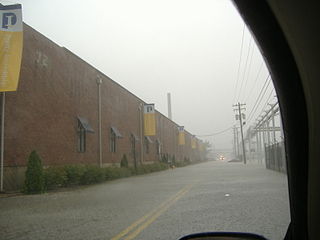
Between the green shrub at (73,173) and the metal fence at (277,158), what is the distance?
1116 centimetres

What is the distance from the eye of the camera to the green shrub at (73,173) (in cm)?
1830

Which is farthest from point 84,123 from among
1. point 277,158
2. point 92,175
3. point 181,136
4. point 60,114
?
point 181,136

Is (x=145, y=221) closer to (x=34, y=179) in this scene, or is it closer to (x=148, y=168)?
(x=34, y=179)

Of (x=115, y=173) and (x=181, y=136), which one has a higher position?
(x=181, y=136)

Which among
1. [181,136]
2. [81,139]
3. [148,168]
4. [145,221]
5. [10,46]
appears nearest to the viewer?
[145,221]

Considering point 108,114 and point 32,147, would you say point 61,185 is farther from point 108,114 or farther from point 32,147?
point 108,114

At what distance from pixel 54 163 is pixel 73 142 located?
2941 mm

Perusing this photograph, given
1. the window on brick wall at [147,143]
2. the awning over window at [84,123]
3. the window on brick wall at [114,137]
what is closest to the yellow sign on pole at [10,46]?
the awning over window at [84,123]

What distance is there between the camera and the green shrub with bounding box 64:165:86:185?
18305 millimetres

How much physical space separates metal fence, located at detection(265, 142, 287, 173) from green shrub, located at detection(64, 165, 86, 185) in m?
11.2

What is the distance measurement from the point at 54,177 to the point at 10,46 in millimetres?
5907

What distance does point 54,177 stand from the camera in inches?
661

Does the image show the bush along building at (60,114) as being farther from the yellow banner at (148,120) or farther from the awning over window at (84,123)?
the yellow banner at (148,120)

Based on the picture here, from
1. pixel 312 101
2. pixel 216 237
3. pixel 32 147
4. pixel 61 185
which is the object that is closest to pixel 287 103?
pixel 312 101
